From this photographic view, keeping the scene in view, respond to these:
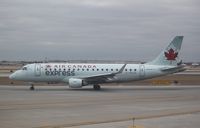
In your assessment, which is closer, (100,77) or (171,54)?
(100,77)

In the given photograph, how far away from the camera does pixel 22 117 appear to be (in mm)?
20531

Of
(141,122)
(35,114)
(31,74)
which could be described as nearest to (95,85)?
(31,74)

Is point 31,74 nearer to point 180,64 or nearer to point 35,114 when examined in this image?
point 180,64

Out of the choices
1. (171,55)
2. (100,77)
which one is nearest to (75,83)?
(100,77)

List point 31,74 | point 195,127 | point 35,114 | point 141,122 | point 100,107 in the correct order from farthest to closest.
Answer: point 31,74, point 100,107, point 35,114, point 141,122, point 195,127

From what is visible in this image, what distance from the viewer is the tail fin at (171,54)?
48125mm

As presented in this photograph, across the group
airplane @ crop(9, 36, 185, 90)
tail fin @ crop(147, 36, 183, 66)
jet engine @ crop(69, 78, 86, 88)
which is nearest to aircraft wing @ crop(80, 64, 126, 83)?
airplane @ crop(9, 36, 185, 90)

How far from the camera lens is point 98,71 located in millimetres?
47125

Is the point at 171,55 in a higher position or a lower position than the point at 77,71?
higher

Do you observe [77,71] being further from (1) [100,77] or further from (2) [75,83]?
(1) [100,77]

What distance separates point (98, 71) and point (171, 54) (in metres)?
8.08

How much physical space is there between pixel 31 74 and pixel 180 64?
52.0 ft

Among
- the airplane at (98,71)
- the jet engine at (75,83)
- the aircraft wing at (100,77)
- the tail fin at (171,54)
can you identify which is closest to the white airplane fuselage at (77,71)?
the airplane at (98,71)

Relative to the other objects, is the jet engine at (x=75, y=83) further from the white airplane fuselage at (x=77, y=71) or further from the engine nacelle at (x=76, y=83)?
the white airplane fuselage at (x=77, y=71)
